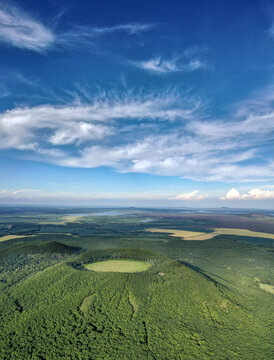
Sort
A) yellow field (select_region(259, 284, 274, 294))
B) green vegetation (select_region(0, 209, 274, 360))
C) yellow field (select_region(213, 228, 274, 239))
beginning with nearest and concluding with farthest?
1. green vegetation (select_region(0, 209, 274, 360))
2. yellow field (select_region(259, 284, 274, 294))
3. yellow field (select_region(213, 228, 274, 239))

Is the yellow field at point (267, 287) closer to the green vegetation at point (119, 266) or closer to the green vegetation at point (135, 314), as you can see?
the green vegetation at point (135, 314)

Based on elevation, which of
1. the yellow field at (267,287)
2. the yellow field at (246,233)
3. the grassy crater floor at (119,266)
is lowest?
the yellow field at (246,233)

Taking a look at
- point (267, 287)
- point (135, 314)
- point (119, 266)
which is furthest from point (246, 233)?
point (135, 314)

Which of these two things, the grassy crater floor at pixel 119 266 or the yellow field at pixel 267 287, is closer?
the yellow field at pixel 267 287

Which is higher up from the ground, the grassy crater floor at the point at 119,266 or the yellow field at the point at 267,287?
the grassy crater floor at the point at 119,266

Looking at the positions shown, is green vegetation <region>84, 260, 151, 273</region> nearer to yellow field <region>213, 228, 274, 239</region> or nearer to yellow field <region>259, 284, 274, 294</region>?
yellow field <region>259, 284, 274, 294</region>

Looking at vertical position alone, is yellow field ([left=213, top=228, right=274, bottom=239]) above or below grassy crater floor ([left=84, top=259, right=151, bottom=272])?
below

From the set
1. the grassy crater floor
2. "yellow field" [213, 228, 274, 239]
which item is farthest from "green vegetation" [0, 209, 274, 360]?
"yellow field" [213, 228, 274, 239]

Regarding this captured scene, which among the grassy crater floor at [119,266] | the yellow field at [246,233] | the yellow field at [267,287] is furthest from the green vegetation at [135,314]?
the yellow field at [246,233]

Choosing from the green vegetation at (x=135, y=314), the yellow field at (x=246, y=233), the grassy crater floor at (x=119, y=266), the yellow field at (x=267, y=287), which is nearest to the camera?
the green vegetation at (x=135, y=314)
